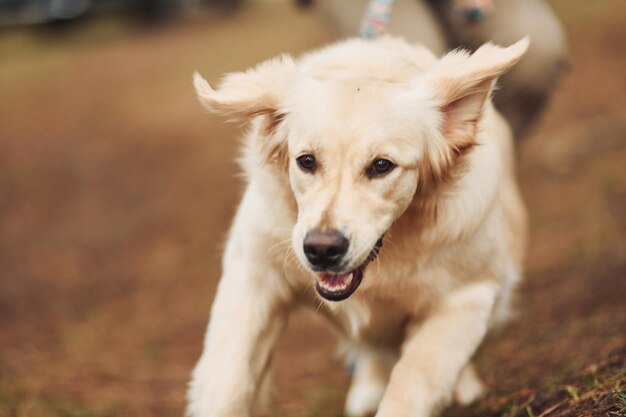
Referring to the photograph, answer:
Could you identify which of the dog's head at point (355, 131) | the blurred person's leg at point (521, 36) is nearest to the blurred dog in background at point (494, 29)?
the blurred person's leg at point (521, 36)

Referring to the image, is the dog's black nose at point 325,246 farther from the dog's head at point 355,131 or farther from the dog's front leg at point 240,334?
the dog's front leg at point 240,334

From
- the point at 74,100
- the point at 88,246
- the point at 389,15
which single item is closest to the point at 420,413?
the point at 389,15

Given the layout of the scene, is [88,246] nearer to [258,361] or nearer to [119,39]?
[258,361]

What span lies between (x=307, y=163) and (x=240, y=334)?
79 cm

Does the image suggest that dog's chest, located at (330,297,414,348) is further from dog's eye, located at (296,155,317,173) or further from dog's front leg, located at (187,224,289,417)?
dog's eye, located at (296,155,317,173)

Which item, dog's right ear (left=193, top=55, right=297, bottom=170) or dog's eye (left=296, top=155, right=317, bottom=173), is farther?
dog's right ear (left=193, top=55, right=297, bottom=170)

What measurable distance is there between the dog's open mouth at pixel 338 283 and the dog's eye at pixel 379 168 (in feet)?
0.83

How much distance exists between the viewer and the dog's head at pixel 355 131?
288 centimetres

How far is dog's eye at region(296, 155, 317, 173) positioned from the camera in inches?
119

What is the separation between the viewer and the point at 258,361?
11.3ft

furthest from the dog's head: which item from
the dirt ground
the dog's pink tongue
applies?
the dirt ground

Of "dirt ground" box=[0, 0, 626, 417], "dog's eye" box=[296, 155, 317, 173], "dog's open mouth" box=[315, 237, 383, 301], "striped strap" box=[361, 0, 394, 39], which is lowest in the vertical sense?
"dirt ground" box=[0, 0, 626, 417]

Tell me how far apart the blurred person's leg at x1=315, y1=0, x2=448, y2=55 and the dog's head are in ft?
2.72

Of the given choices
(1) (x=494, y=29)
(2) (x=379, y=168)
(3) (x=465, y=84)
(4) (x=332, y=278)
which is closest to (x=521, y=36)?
(1) (x=494, y=29)
